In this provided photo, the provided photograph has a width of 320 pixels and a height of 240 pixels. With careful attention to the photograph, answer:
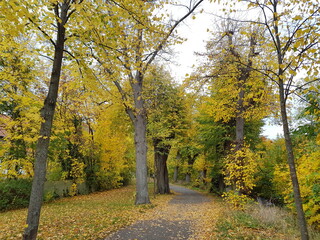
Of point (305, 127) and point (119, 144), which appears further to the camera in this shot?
point (119, 144)

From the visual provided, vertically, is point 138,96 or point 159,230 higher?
point 138,96

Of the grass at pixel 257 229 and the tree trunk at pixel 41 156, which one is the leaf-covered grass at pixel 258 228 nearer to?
the grass at pixel 257 229

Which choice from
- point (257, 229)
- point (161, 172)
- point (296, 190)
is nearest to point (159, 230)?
point (257, 229)

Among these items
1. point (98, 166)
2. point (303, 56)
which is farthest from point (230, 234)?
point (98, 166)

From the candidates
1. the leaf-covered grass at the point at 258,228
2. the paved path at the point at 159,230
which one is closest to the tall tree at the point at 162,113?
the paved path at the point at 159,230

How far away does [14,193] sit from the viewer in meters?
11.1

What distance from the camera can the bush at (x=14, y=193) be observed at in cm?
1058

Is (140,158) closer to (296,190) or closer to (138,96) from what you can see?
(138,96)

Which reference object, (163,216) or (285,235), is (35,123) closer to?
(163,216)

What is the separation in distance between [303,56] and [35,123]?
10530 millimetres

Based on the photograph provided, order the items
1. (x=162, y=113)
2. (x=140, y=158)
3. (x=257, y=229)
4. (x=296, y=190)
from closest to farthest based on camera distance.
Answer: (x=296, y=190)
(x=257, y=229)
(x=140, y=158)
(x=162, y=113)

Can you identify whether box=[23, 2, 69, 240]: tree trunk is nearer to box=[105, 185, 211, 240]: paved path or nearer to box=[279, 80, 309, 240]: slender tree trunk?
box=[105, 185, 211, 240]: paved path

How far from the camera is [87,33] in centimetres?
485

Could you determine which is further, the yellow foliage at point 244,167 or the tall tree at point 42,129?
the yellow foliage at point 244,167
